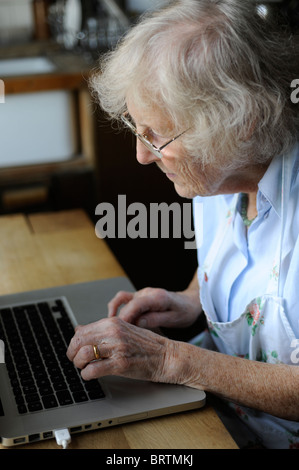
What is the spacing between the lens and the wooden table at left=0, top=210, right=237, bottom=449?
0.97 metres

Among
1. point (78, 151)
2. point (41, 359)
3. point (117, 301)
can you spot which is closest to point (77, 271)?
point (117, 301)

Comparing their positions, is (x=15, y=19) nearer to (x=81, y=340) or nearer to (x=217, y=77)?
(x=217, y=77)

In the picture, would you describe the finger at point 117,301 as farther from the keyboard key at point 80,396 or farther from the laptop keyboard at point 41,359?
the keyboard key at point 80,396

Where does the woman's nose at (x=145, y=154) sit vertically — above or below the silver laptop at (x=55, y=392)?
above

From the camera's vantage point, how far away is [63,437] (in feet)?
3.12

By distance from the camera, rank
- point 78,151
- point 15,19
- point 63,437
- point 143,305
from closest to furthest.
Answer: point 63,437 < point 143,305 < point 78,151 < point 15,19

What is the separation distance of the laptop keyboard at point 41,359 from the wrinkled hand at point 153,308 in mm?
122

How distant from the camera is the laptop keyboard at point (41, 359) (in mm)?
1048

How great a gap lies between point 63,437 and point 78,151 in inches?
66.4

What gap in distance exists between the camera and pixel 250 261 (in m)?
1.31

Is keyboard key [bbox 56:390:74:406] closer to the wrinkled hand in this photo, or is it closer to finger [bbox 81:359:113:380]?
finger [bbox 81:359:113:380]

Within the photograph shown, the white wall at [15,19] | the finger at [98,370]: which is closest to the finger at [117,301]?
the finger at [98,370]

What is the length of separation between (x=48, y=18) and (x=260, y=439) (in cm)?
236

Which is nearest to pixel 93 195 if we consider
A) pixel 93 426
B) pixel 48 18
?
pixel 48 18
